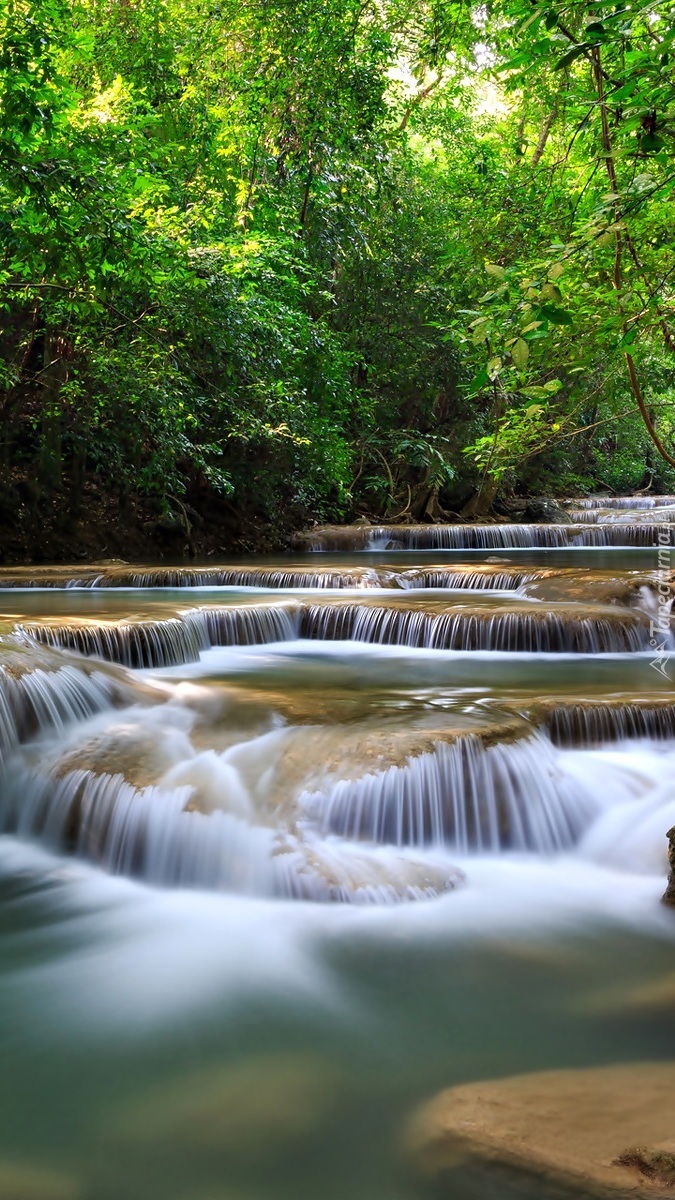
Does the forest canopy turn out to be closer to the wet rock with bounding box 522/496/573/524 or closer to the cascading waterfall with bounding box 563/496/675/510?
the wet rock with bounding box 522/496/573/524

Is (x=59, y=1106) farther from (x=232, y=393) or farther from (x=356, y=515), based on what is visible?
(x=356, y=515)

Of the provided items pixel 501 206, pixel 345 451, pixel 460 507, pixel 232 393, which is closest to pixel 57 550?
pixel 232 393

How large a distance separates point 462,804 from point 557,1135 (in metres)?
2.40

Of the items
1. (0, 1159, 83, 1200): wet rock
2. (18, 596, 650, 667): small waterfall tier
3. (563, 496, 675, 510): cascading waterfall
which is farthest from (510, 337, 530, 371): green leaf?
(563, 496, 675, 510): cascading waterfall

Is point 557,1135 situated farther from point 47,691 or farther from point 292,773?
point 47,691

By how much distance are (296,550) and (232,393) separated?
4.52 metres

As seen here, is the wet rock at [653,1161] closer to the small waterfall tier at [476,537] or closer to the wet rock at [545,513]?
the small waterfall tier at [476,537]

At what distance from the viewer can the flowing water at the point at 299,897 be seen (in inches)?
98.1

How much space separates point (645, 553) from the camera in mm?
15977

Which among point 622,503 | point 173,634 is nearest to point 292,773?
point 173,634

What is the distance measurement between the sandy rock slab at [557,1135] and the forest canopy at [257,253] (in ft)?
13.1

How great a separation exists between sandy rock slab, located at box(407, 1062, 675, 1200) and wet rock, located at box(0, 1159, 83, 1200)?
2.86ft

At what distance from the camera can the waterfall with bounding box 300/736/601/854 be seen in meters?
4.39

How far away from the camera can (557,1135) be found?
212cm
